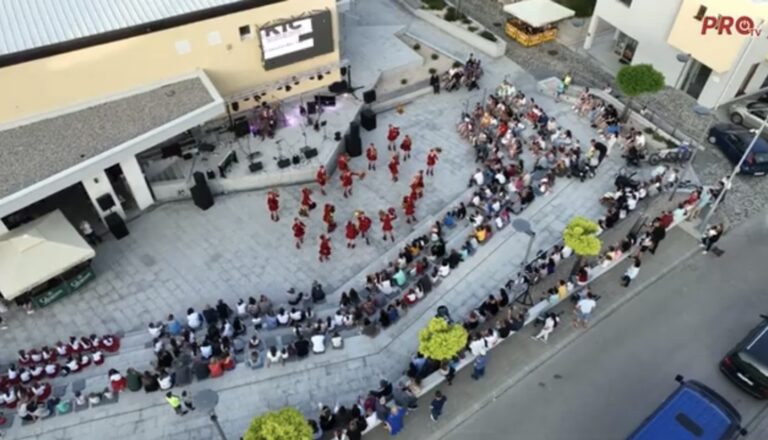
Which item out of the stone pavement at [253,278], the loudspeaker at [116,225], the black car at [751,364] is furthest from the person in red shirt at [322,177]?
the black car at [751,364]

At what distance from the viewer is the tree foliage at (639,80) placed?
25.1 meters

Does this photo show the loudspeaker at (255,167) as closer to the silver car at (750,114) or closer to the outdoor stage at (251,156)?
the outdoor stage at (251,156)

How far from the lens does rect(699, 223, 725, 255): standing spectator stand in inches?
854

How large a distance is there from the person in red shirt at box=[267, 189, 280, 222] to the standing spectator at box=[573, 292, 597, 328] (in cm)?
1127

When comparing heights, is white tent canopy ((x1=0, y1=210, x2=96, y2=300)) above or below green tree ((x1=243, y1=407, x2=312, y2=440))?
below

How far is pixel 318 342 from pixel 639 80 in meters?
17.3

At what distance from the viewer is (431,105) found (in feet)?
93.7

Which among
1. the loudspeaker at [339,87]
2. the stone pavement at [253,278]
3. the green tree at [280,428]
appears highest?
the green tree at [280,428]

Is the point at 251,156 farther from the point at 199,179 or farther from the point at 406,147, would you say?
the point at 406,147

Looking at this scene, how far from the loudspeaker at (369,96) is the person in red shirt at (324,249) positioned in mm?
8554

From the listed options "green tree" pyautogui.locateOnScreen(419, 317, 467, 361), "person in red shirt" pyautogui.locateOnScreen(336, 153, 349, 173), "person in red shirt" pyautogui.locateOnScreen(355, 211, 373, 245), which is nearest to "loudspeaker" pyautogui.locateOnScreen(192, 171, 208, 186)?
"person in red shirt" pyautogui.locateOnScreen(336, 153, 349, 173)

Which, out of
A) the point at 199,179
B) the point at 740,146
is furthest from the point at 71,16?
the point at 740,146

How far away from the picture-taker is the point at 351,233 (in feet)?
70.7

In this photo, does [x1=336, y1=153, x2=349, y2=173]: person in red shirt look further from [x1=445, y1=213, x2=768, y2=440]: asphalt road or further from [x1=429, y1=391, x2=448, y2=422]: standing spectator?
[x1=445, y1=213, x2=768, y2=440]: asphalt road
